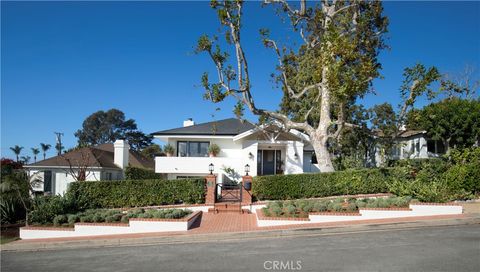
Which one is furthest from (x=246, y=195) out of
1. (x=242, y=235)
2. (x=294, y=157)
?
(x=294, y=157)

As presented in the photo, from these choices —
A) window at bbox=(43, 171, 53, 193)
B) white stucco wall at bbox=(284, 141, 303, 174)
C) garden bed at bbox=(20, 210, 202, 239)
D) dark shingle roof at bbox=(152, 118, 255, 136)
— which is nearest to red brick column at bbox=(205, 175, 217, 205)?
garden bed at bbox=(20, 210, 202, 239)

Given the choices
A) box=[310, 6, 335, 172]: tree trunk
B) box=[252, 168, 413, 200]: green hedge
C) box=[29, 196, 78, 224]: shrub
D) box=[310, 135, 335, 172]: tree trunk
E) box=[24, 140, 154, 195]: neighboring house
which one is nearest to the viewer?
box=[29, 196, 78, 224]: shrub

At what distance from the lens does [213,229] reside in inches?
519

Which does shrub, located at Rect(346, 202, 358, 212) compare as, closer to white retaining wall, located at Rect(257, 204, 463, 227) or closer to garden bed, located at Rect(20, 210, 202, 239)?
white retaining wall, located at Rect(257, 204, 463, 227)

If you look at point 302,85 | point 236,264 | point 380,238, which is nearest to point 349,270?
point 236,264

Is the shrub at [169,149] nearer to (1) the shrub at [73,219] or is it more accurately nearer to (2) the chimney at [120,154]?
(2) the chimney at [120,154]

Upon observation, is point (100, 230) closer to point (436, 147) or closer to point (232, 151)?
point (232, 151)

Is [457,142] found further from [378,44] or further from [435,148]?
[378,44]

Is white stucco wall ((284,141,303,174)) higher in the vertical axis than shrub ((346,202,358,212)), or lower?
higher

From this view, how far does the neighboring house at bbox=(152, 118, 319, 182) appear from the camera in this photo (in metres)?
25.4

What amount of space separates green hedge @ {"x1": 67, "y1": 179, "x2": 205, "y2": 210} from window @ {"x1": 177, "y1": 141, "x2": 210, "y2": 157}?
27.5 ft

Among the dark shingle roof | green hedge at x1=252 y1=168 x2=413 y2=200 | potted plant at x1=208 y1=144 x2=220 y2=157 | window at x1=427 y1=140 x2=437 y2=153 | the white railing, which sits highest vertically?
the dark shingle roof

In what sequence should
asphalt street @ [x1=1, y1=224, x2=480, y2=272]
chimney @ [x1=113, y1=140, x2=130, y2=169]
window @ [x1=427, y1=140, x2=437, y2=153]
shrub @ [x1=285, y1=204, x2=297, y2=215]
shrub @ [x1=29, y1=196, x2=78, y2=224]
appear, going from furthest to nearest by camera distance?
chimney @ [x1=113, y1=140, x2=130, y2=169]
window @ [x1=427, y1=140, x2=437, y2=153]
shrub @ [x1=29, y1=196, x2=78, y2=224]
shrub @ [x1=285, y1=204, x2=297, y2=215]
asphalt street @ [x1=1, y1=224, x2=480, y2=272]

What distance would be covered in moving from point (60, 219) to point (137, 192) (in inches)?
182
